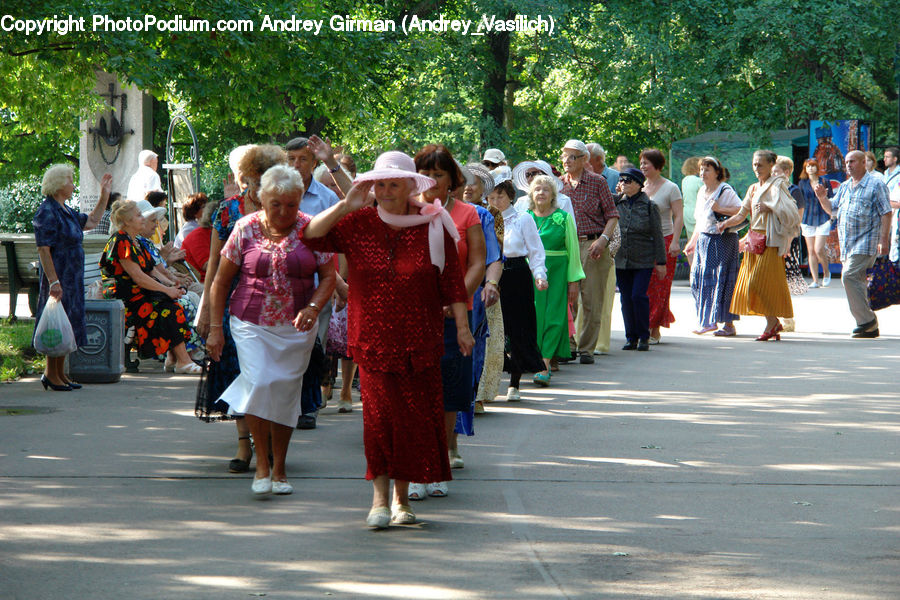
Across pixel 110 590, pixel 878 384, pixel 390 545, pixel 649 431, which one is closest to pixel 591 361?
pixel 878 384

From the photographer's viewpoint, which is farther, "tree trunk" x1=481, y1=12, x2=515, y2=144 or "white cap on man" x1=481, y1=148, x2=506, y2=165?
"tree trunk" x1=481, y1=12, x2=515, y2=144

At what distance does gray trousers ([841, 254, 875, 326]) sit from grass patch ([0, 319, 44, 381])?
875 cm

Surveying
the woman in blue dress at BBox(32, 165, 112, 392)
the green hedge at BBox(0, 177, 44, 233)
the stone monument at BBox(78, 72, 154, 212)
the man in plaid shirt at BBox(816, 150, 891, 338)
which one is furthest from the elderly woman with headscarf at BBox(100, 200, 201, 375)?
the green hedge at BBox(0, 177, 44, 233)

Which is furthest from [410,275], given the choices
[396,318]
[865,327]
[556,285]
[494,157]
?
[865,327]

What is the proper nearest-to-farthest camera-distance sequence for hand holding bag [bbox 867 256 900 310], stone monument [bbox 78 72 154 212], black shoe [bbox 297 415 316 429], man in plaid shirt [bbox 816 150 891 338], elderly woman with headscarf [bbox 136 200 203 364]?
1. black shoe [bbox 297 415 316 429]
2. elderly woman with headscarf [bbox 136 200 203 364]
3. man in plaid shirt [bbox 816 150 891 338]
4. hand holding bag [bbox 867 256 900 310]
5. stone monument [bbox 78 72 154 212]

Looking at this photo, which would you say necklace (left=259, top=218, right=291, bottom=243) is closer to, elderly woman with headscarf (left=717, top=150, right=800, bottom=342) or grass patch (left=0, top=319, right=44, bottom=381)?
grass patch (left=0, top=319, right=44, bottom=381)

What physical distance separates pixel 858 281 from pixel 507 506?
9386 mm

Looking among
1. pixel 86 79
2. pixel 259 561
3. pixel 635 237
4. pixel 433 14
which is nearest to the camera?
pixel 259 561

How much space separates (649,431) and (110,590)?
4.69 metres

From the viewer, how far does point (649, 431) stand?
869 cm

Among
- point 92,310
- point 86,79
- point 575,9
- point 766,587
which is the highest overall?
point 575,9

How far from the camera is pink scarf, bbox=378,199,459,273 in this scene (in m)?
5.86

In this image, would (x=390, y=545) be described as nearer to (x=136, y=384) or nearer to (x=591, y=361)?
(x=136, y=384)

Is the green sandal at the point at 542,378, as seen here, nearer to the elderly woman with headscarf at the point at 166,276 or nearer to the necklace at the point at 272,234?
the elderly woman with headscarf at the point at 166,276
